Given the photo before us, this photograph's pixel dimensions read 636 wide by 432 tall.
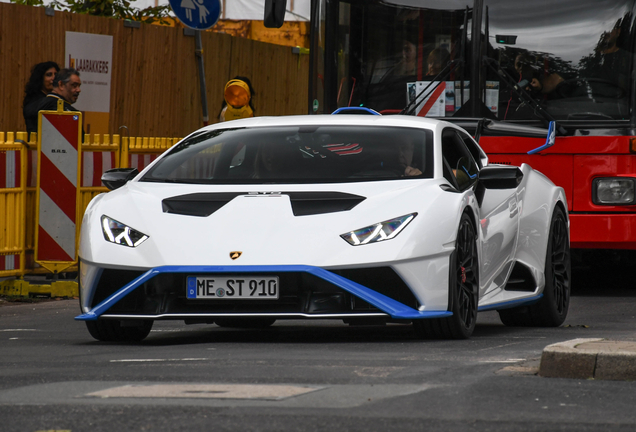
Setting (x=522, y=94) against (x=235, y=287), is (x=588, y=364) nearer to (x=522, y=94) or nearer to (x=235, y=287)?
(x=235, y=287)

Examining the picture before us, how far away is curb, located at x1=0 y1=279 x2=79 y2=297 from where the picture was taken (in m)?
11.3

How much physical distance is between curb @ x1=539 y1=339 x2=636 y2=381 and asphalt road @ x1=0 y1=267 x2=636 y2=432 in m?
0.11

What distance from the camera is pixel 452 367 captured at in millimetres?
5766

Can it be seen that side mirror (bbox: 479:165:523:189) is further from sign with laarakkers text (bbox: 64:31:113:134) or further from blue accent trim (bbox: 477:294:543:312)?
sign with laarakkers text (bbox: 64:31:113:134)

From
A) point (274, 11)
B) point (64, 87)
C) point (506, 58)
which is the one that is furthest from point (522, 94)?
point (64, 87)

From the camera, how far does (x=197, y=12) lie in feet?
44.8

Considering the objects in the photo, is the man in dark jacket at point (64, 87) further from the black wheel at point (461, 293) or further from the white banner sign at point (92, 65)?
the black wheel at point (461, 293)

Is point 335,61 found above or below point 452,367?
above

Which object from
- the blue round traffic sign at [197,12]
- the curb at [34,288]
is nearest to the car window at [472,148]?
the curb at [34,288]

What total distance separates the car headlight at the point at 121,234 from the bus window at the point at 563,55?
5.44 metres

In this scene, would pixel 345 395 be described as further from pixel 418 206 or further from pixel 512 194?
pixel 512 194

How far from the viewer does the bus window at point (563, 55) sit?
1151 centimetres

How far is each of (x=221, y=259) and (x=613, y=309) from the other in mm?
4706

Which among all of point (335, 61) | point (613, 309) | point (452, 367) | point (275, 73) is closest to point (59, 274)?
point (335, 61)
